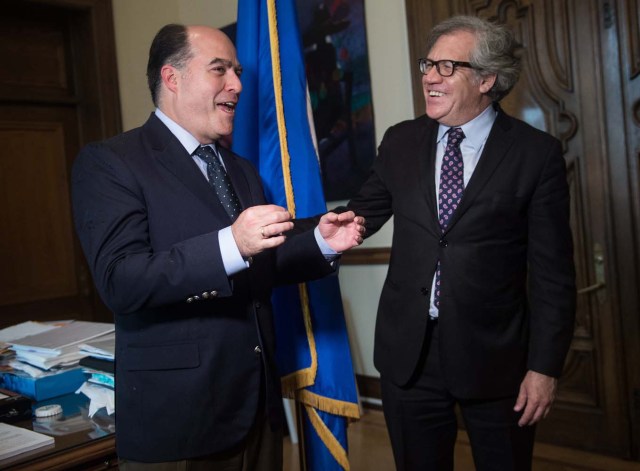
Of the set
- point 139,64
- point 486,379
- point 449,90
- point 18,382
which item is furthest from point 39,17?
point 486,379

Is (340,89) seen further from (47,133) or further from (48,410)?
(48,410)

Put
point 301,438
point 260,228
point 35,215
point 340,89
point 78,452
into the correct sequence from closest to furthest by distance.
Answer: point 260,228 → point 78,452 → point 301,438 → point 340,89 → point 35,215

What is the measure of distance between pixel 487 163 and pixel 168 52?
87 cm

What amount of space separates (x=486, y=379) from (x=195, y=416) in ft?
2.48

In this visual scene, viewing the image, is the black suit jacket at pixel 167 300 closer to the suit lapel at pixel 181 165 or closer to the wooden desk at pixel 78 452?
the suit lapel at pixel 181 165

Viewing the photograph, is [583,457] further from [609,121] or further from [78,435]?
[78,435]

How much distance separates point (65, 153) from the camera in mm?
4020

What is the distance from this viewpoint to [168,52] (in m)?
1.49

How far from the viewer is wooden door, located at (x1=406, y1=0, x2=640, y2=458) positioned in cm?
256

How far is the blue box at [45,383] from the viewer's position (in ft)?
5.45

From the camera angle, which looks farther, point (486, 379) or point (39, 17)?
point (39, 17)

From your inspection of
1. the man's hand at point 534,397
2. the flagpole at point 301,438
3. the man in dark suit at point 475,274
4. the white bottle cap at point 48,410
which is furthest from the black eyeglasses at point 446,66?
the white bottle cap at point 48,410

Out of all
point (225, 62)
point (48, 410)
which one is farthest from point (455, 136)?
point (48, 410)

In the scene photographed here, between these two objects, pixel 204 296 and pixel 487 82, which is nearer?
pixel 204 296
